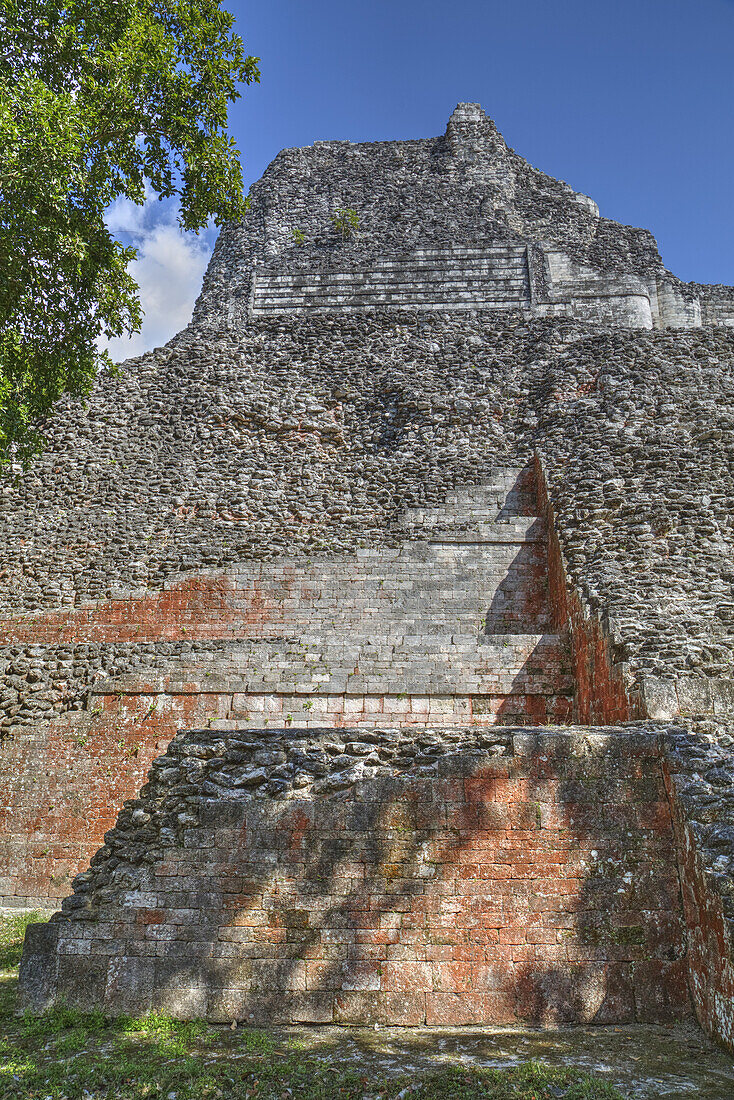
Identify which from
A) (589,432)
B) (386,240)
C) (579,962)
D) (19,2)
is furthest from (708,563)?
(386,240)

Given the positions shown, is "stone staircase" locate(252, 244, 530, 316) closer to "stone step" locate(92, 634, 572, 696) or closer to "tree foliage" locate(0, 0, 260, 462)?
"tree foliage" locate(0, 0, 260, 462)

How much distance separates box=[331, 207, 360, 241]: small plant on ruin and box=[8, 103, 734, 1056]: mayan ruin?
18 centimetres

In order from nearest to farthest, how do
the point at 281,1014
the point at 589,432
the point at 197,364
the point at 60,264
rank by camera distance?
the point at 281,1014, the point at 60,264, the point at 589,432, the point at 197,364

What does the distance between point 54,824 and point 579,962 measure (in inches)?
268

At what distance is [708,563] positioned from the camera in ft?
32.9

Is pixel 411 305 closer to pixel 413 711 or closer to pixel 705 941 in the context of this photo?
pixel 413 711

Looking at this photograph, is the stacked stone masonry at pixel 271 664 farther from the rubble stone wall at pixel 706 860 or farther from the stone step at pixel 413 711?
the rubble stone wall at pixel 706 860

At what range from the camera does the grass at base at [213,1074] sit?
4227 millimetres

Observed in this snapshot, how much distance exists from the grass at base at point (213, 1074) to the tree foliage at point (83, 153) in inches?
257

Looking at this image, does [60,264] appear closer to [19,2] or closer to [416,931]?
[19,2]

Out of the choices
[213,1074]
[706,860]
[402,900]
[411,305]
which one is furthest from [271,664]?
[411,305]

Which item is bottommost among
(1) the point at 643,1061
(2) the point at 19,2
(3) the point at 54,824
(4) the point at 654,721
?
(1) the point at 643,1061

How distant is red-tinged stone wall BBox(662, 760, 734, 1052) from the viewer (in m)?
4.72

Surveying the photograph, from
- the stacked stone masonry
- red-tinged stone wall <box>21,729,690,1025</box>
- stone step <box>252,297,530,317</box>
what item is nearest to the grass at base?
red-tinged stone wall <box>21,729,690,1025</box>
